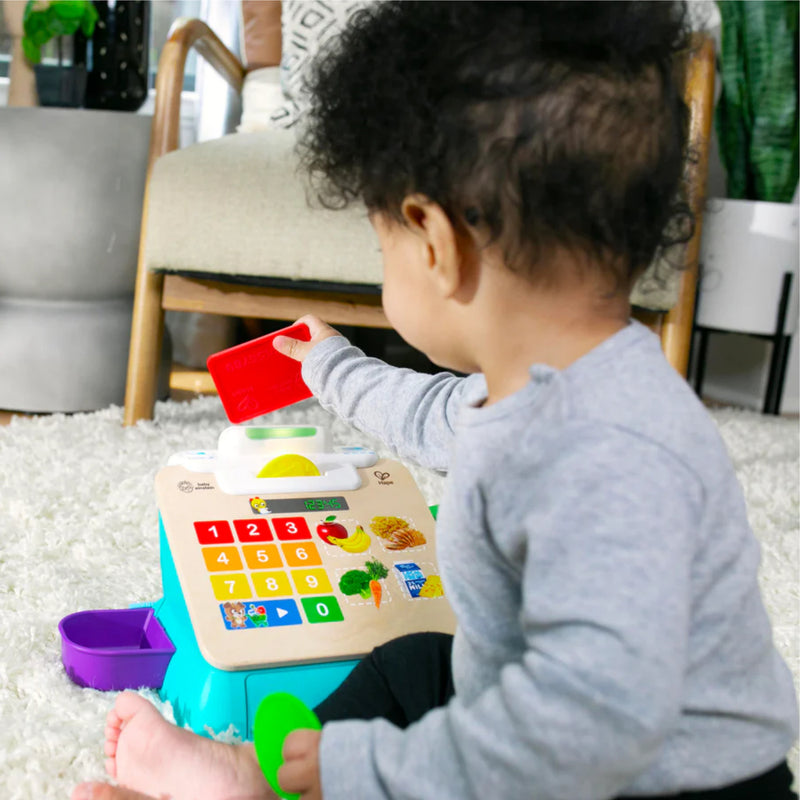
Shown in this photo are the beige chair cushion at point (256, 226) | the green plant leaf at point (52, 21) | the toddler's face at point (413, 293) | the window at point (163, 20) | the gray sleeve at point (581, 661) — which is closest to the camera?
the gray sleeve at point (581, 661)

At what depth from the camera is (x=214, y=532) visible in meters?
0.73

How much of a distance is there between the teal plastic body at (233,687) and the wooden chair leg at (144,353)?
0.78 meters

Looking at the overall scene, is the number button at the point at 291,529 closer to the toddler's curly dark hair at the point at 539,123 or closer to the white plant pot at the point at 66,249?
the toddler's curly dark hair at the point at 539,123

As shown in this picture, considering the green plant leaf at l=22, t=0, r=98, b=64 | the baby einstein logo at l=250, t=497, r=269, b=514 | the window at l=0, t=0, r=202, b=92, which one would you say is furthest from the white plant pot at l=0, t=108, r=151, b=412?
the baby einstein logo at l=250, t=497, r=269, b=514

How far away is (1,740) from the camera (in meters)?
0.66

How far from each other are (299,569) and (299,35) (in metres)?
1.19

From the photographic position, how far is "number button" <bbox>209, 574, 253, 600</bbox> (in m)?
0.68

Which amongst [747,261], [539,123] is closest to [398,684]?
[539,123]

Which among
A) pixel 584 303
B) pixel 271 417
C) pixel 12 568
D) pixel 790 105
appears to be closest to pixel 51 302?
pixel 271 417

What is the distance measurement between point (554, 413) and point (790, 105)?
61.5 inches

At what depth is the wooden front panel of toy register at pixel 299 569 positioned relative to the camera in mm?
661

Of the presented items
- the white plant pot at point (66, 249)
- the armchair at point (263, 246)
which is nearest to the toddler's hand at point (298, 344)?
the armchair at point (263, 246)

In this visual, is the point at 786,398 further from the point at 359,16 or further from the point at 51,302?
the point at 359,16

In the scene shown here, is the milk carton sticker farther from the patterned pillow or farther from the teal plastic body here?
the patterned pillow
